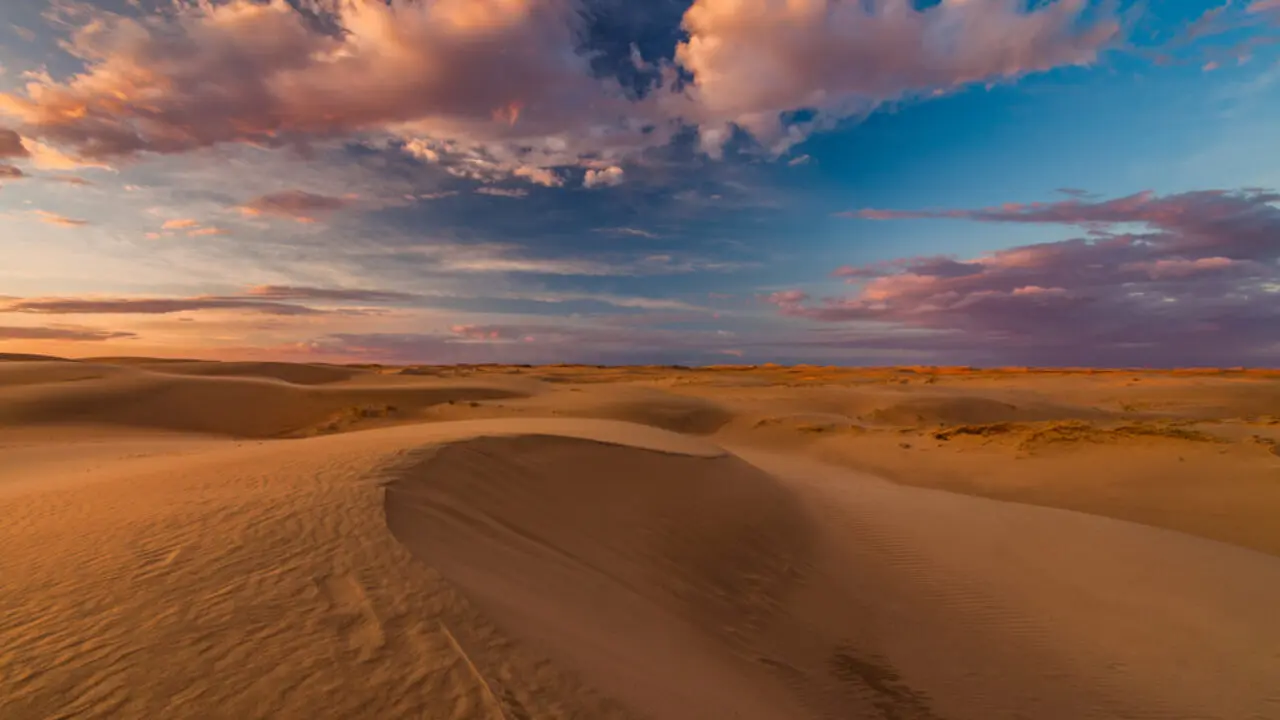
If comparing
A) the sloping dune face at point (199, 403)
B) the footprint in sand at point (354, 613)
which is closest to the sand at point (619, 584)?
the footprint in sand at point (354, 613)

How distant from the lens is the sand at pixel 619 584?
3.31 m

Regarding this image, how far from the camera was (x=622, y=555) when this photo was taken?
670 cm

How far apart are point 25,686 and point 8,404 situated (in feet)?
81.2

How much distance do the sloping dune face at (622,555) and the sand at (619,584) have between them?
0.04 metres

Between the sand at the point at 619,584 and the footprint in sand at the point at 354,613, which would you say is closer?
the sand at the point at 619,584

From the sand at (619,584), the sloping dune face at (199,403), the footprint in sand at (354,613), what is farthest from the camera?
the sloping dune face at (199,403)

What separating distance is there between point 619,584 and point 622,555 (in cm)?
90

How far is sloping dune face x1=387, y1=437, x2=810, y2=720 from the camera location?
4090 millimetres

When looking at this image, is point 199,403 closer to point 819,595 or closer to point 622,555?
point 622,555

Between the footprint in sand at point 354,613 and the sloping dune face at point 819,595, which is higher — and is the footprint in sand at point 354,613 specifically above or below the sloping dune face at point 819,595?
above

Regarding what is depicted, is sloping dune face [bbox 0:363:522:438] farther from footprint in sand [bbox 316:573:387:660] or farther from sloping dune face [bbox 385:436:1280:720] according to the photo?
footprint in sand [bbox 316:573:387:660]

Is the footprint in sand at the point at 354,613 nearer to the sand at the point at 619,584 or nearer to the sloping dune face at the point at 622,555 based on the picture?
the sand at the point at 619,584

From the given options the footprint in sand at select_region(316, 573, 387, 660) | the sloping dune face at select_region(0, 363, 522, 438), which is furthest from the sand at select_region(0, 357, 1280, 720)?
the sloping dune face at select_region(0, 363, 522, 438)

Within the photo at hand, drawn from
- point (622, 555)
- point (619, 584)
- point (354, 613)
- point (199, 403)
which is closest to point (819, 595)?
point (622, 555)
